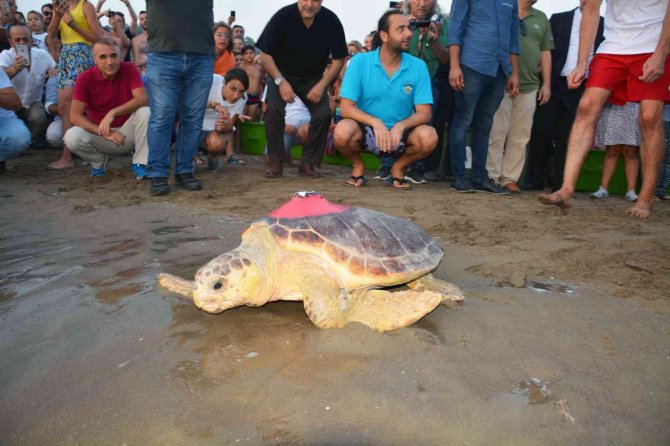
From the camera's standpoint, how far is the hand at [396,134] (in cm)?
383

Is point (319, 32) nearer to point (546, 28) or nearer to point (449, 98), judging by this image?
point (449, 98)

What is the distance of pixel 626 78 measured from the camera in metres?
3.03

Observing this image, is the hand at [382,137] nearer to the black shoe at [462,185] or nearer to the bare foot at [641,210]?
the black shoe at [462,185]

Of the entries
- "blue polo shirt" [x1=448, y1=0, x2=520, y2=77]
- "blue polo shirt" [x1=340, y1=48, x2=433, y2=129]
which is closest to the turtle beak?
"blue polo shirt" [x1=340, y1=48, x2=433, y2=129]

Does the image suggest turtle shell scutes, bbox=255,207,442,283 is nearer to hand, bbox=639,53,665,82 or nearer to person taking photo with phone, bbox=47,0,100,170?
hand, bbox=639,53,665,82

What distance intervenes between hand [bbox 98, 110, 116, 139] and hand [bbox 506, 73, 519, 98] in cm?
351

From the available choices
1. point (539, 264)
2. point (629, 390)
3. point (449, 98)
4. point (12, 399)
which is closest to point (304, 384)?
point (12, 399)

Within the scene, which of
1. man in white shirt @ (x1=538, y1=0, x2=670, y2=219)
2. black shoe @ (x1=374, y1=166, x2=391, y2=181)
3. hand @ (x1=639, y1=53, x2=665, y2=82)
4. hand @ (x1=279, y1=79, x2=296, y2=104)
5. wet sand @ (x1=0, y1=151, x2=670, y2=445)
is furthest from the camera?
black shoe @ (x1=374, y1=166, x2=391, y2=181)

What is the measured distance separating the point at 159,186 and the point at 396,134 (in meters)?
1.96

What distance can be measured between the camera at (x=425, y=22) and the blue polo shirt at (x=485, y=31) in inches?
13.9

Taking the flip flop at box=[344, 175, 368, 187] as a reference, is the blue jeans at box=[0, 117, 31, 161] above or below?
above

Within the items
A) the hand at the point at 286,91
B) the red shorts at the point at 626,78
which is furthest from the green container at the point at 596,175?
the hand at the point at 286,91

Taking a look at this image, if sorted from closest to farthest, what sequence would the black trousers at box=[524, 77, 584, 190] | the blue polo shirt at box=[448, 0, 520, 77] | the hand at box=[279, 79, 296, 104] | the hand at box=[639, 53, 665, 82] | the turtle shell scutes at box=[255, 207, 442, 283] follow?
the turtle shell scutes at box=[255, 207, 442, 283]
the hand at box=[639, 53, 665, 82]
the blue polo shirt at box=[448, 0, 520, 77]
the black trousers at box=[524, 77, 584, 190]
the hand at box=[279, 79, 296, 104]

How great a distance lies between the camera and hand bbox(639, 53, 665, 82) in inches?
110
